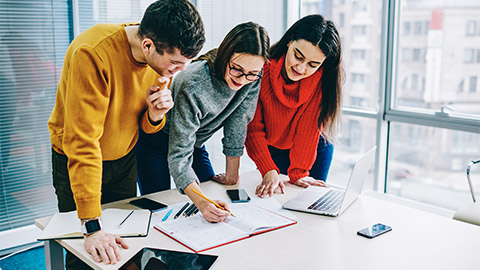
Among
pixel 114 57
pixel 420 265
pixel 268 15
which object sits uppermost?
pixel 268 15

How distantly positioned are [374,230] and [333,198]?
0.30 meters

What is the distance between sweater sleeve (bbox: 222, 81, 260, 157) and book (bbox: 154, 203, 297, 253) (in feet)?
1.29

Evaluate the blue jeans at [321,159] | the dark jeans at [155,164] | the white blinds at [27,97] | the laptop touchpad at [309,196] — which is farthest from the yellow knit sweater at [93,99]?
the white blinds at [27,97]

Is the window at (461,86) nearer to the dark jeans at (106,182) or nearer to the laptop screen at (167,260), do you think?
the dark jeans at (106,182)

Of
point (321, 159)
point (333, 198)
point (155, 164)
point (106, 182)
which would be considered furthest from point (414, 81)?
point (106, 182)

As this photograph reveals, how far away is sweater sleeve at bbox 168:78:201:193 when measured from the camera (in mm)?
1581

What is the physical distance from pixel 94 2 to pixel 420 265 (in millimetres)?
2582

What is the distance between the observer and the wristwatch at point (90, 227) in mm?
1268

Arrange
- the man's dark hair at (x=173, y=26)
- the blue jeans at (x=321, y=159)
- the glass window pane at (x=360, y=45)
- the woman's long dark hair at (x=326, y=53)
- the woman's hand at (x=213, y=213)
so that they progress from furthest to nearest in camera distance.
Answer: the glass window pane at (x=360, y=45) < the blue jeans at (x=321, y=159) < the woman's long dark hair at (x=326, y=53) < the woman's hand at (x=213, y=213) < the man's dark hair at (x=173, y=26)

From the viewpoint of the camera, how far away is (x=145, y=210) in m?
1.53

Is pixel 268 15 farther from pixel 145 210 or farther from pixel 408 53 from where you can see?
pixel 145 210

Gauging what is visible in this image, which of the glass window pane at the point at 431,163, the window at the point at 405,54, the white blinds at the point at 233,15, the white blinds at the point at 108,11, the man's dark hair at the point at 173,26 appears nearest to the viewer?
the man's dark hair at the point at 173,26

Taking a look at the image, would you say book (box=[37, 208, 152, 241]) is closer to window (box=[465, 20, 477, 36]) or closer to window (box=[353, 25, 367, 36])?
window (box=[465, 20, 477, 36])

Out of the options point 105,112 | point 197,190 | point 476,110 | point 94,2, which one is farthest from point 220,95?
point 476,110
